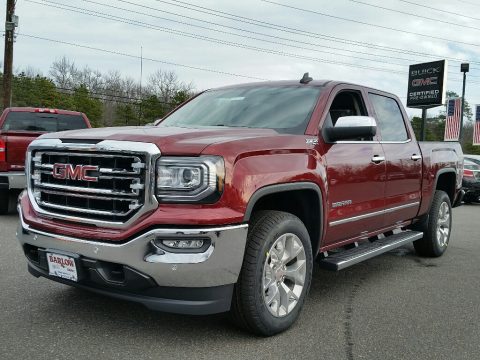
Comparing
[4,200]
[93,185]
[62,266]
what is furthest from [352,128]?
[4,200]

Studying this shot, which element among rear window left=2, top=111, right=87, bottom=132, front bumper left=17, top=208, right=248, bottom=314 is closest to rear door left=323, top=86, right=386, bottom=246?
front bumper left=17, top=208, right=248, bottom=314

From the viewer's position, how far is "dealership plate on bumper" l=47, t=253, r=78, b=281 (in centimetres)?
331

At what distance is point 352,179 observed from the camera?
4.41m

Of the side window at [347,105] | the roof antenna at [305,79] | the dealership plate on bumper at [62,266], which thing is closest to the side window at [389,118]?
the side window at [347,105]

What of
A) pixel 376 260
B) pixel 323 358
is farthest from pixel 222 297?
pixel 376 260

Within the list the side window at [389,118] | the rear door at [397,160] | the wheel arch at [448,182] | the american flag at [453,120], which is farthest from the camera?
the american flag at [453,120]

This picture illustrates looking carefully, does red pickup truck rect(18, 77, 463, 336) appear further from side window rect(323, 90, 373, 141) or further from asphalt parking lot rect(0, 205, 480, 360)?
asphalt parking lot rect(0, 205, 480, 360)

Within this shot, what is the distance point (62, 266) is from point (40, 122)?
6678mm

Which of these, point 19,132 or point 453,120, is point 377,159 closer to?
point 19,132

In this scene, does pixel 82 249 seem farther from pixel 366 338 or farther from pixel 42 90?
pixel 42 90

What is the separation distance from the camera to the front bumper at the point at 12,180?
26.9ft

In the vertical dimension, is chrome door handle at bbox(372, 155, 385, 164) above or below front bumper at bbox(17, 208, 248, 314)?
above

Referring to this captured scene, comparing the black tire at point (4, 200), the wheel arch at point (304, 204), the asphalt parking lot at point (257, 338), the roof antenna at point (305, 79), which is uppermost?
the roof antenna at point (305, 79)

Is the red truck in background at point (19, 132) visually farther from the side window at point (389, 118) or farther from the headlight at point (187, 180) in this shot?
the headlight at point (187, 180)
